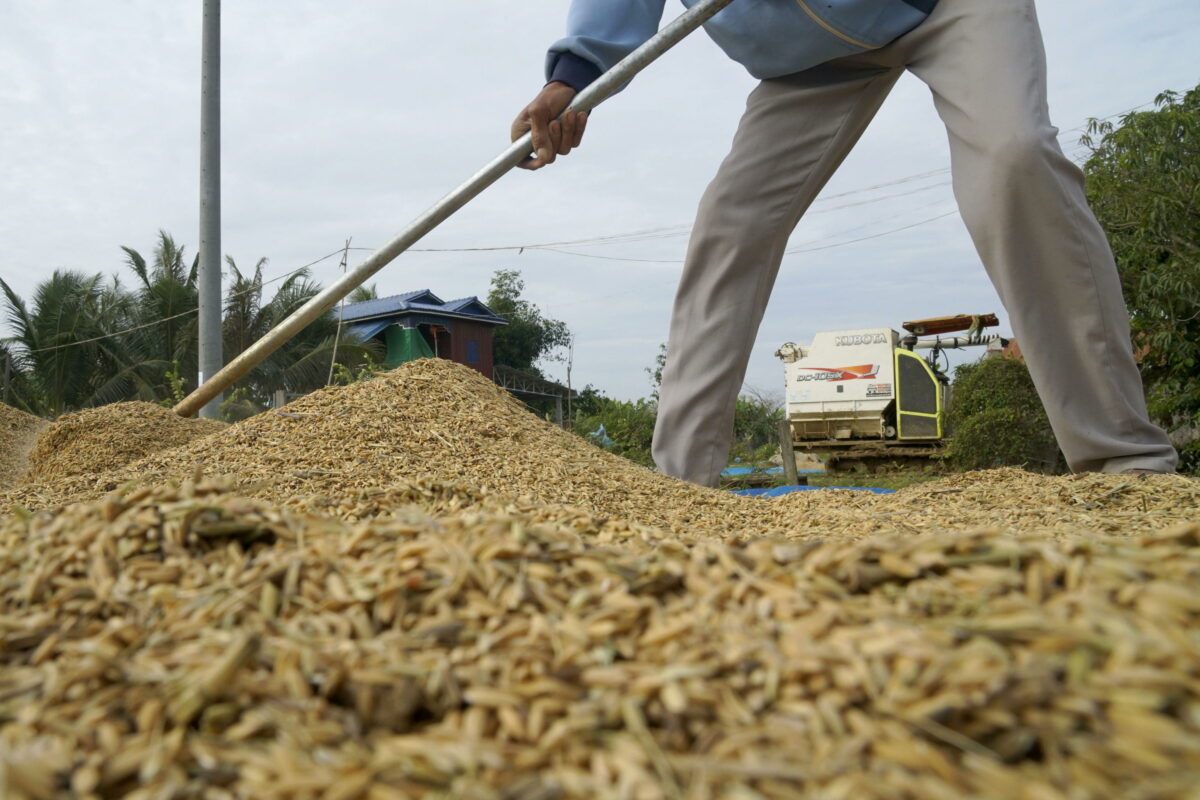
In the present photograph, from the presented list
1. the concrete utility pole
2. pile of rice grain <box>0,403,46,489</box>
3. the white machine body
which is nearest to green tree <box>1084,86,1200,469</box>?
the white machine body

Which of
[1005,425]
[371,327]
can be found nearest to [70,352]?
[371,327]

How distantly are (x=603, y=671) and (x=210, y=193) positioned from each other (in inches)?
306

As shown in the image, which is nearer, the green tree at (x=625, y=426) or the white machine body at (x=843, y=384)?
the green tree at (x=625, y=426)

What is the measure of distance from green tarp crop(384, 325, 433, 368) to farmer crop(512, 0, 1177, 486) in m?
25.1

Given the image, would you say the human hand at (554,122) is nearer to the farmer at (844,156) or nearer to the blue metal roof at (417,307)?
the farmer at (844,156)

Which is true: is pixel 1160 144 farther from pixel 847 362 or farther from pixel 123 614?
pixel 123 614

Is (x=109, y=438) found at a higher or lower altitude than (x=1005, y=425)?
higher

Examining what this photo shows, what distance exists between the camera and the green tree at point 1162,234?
6.16 m

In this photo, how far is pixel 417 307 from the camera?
1117 inches

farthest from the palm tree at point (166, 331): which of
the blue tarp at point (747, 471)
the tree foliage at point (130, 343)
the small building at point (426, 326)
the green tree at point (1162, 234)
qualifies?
the green tree at point (1162, 234)

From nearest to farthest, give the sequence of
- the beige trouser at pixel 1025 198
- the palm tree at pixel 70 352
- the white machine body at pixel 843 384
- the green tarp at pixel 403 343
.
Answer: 1. the beige trouser at pixel 1025 198
2. the white machine body at pixel 843 384
3. the palm tree at pixel 70 352
4. the green tarp at pixel 403 343

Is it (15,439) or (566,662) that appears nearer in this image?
(566,662)

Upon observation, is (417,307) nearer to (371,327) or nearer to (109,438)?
(371,327)

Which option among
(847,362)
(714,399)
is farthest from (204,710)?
(847,362)
